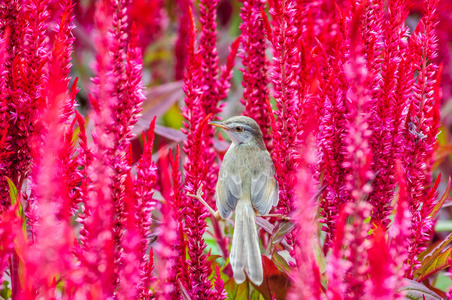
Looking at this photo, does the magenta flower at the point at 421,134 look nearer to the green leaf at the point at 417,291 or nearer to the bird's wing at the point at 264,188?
the green leaf at the point at 417,291

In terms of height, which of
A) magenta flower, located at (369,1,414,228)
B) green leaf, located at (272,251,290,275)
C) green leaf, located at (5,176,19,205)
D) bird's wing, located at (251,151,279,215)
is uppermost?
magenta flower, located at (369,1,414,228)

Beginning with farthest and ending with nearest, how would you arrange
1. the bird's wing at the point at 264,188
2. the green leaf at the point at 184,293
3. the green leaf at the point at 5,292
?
1. the bird's wing at the point at 264,188
2. the green leaf at the point at 5,292
3. the green leaf at the point at 184,293

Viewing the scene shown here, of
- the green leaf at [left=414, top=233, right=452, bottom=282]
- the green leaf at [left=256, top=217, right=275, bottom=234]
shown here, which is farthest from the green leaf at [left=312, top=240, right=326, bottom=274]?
the green leaf at [left=414, top=233, right=452, bottom=282]

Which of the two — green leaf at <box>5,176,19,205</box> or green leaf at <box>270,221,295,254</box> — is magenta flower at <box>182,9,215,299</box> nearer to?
green leaf at <box>270,221,295,254</box>

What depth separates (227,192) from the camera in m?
1.38

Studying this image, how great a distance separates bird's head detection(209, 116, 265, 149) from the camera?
4.70 ft

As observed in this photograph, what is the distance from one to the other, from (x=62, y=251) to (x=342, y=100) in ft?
2.12

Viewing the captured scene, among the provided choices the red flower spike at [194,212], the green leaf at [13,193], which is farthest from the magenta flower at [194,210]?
the green leaf at [13,193]

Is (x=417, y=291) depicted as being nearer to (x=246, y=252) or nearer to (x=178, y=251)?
(x=246, y=252)

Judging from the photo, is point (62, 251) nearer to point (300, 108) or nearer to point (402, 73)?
point (300, 108)

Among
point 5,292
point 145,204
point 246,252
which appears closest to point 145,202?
point 145,204

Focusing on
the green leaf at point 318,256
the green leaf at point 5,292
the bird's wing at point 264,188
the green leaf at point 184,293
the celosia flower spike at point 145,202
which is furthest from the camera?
the bird's wing at point 264,188

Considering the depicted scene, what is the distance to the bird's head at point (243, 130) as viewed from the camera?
4.70 ft

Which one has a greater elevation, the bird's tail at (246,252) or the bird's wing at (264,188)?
the bird's wing at (264,188)
